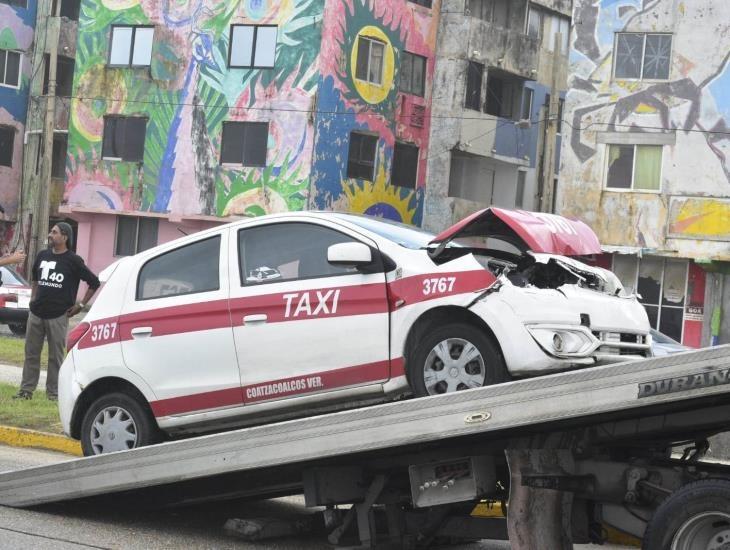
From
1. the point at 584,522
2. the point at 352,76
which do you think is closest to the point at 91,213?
the point at 352,76

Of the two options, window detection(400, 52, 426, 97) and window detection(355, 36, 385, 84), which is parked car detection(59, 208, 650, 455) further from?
window detection(400, 52, 426, 97)

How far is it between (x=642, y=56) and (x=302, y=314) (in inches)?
1219

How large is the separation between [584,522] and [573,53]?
32.5 meters

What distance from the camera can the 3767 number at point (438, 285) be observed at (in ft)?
25.4

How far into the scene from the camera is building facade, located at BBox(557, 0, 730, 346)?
35.9 meters

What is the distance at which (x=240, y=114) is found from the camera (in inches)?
1673

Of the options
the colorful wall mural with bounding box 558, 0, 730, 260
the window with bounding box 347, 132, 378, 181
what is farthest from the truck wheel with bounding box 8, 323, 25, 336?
the colorful wall mural with bounding box 558, 0, 730, 260

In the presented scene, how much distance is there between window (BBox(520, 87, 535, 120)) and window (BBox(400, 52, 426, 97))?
567 cm

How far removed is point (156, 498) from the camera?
28.2 ft

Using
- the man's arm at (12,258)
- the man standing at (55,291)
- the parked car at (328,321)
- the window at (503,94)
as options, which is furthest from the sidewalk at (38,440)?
the window at (503,94)

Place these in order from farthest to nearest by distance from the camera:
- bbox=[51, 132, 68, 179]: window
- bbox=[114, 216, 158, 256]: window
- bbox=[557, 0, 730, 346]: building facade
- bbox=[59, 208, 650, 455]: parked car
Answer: bbox=[51, 132, 68, 179]: window, bbox=[114, 216, 158, 256]: window, bbox=[557, 0, 730, 346]: building facade, bbox=[59, 208, 650, 455]: parked car

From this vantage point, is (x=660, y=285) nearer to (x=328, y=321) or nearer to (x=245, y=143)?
(x=245, y=143)

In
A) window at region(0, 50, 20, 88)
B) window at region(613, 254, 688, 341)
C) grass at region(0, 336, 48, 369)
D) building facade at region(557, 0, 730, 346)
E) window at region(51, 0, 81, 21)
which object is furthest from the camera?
window at region(51, 0, 81, 21)

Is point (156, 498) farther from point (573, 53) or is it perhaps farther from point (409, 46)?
point (409, 46)
